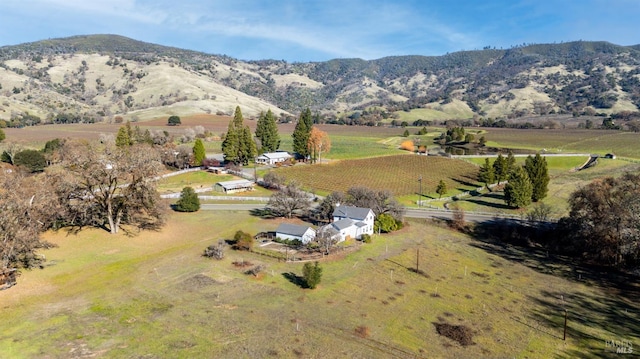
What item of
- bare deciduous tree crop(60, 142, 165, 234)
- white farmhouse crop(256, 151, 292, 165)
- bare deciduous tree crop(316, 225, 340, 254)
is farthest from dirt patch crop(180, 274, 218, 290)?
white farmhouse crop(256, 151, 292, 165)

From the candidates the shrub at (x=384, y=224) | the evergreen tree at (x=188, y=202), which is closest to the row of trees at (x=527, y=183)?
the shrub at (x=384, y=224)

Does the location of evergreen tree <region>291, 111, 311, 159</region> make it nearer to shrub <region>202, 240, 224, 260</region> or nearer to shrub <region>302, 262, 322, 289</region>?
shrub <region>202, 240, 224, 260</region>

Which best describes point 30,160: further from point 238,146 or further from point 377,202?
point 377,202

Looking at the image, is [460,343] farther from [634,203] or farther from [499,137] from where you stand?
[499,137]

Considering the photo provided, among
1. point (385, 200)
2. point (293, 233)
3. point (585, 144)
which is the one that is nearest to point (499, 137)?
point (585, 144)

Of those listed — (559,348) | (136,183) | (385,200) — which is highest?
(136,183)

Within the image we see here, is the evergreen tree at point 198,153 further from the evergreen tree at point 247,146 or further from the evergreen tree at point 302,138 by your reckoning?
the evergreen tree at point 302,138
